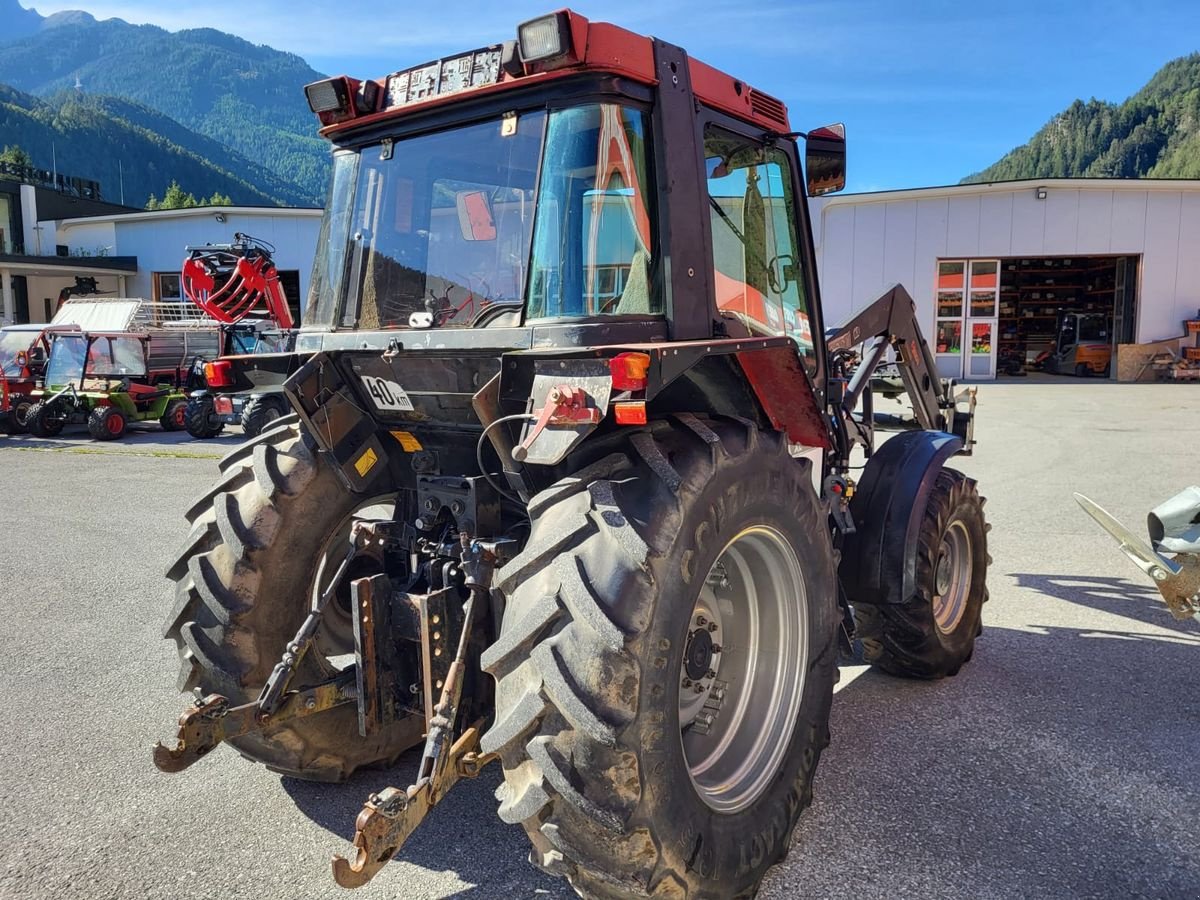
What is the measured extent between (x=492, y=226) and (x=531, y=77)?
53 centimetres

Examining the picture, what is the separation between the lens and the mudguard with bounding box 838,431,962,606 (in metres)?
4.14

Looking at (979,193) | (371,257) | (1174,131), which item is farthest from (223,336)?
(1174,131)

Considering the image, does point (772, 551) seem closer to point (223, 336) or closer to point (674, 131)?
point (674, 131)

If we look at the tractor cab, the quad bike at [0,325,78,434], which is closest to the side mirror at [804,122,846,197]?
the tractor cab

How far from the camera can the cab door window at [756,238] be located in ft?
11.1

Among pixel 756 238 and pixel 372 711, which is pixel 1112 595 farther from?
pixel 372 711

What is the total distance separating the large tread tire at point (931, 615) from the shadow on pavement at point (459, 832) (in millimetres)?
2029

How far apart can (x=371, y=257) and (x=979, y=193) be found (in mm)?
27185

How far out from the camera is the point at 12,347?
719 inches

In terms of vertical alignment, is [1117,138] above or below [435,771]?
above

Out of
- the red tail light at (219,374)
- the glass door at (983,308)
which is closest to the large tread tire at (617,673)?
the red tail light at (219,374)

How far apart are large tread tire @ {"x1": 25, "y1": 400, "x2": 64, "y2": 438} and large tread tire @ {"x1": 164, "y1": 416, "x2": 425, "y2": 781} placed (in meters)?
15.9

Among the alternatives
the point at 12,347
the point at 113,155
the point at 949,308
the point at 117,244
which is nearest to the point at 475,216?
the point at 12,347

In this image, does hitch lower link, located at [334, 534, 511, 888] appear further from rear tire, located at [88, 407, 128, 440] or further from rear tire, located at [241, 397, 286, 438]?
rear tire, located at [88, 407, 128, 440]
